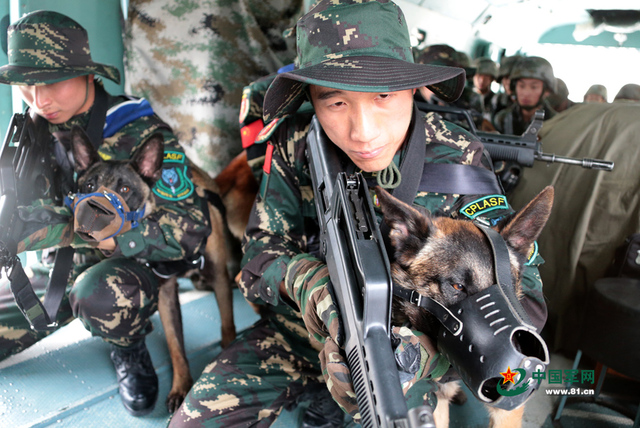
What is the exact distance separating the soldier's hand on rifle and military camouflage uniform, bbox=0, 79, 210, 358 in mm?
856

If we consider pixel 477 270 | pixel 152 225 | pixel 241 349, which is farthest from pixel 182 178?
pixel 477 270

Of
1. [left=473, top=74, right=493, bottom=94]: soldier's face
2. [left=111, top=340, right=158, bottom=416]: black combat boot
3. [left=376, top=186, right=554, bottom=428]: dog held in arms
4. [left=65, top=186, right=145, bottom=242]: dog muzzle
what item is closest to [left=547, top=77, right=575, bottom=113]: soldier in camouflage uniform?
[left=473, top=74, right=493, bottom=94]: soldier's face

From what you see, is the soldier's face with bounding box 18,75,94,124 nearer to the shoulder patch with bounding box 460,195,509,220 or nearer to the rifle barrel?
the shoulder patch with bounding box 460,195,509,220

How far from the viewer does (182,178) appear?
2141 mm

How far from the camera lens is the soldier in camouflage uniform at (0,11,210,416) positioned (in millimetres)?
1840

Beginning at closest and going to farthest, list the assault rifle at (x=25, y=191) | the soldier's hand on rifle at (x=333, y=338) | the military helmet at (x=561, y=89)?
the soldier's hand on rifle at (x=333, y=338), the assault rifle at (x=25, y=191), the military helmet at (x=561, y=89)

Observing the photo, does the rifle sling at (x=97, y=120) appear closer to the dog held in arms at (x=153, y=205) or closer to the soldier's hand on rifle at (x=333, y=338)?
the dog held in arms at (x=153, y=205)

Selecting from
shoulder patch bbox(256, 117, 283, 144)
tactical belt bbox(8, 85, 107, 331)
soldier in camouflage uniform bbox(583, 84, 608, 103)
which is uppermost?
shoulder patch bbox(256, 117, 283, 144)

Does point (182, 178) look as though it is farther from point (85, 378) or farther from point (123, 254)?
point (85, 378)

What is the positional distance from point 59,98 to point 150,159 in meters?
0.48

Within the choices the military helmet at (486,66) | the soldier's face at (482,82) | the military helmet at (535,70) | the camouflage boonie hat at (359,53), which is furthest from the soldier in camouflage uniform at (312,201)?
the soldier's face at (482,82)

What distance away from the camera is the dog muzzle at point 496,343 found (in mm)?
823

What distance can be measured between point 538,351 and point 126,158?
1.99 meters

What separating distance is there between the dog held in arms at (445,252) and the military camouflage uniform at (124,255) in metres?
1.19
